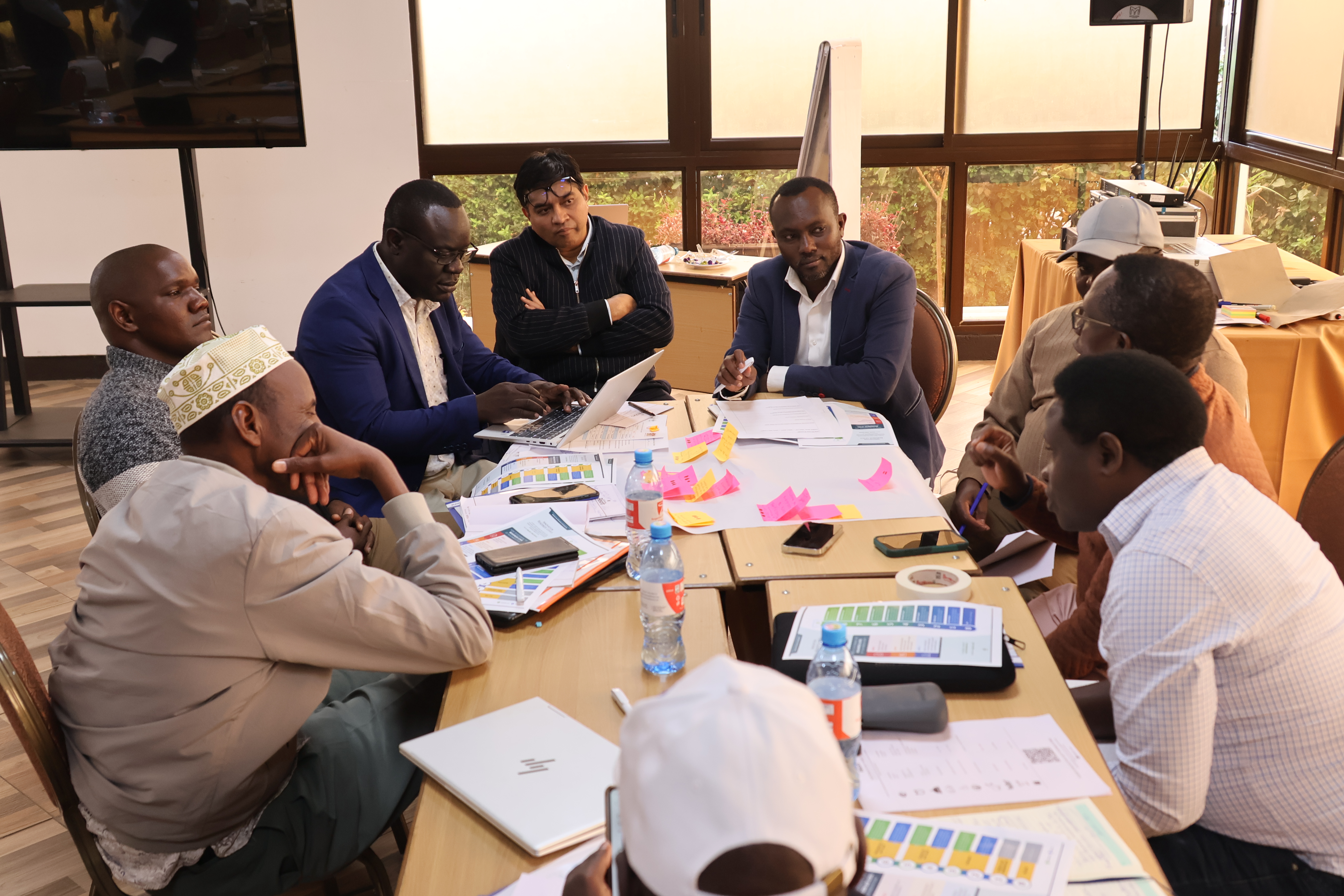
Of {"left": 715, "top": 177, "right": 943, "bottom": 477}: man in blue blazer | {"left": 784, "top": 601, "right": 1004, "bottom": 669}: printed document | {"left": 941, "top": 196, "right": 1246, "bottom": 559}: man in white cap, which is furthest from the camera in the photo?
{"left": 715, "top": 177, "right": 943, "bottom": 477}: man in blue blazer

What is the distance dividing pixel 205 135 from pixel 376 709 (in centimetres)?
408

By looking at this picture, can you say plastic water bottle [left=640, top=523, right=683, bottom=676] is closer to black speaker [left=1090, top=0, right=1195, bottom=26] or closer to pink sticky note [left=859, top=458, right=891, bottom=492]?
pink sticky note [left=859, top=458, right=891, bottom=492]

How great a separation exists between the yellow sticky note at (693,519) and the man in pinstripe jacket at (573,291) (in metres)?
1.20

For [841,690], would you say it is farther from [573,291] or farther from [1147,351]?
[573,291]

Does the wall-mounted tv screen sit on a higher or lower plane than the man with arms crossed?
higher

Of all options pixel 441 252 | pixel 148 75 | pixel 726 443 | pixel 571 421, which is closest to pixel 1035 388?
A: pixel 726 443

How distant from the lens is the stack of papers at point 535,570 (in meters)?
1.90

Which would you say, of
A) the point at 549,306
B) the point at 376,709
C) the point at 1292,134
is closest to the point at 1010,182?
the point at 1292,134

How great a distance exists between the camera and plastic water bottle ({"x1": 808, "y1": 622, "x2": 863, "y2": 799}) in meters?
1.31

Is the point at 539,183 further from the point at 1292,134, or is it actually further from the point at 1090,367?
the point at 1292,134

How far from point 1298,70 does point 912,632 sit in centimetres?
533

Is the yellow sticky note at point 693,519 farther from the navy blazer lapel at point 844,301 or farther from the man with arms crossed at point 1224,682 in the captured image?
the navy blazer lapel at point 844,301

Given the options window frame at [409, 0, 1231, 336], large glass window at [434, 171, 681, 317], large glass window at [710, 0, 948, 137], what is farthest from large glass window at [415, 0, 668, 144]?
large glass window at [710, 0, 948, 137]

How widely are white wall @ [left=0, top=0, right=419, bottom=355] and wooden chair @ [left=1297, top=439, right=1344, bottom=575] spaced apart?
466 cm
